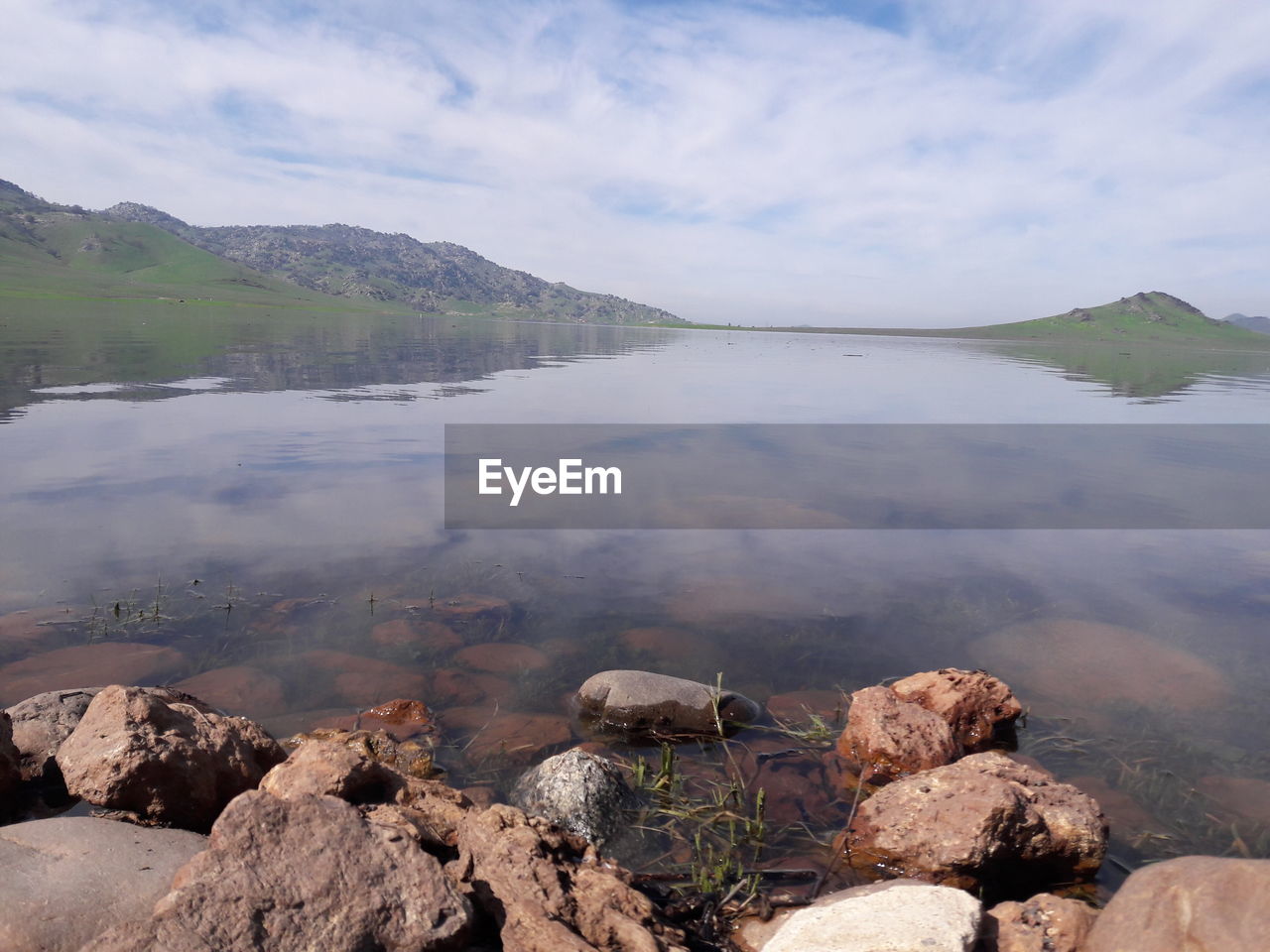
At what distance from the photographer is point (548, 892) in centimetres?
386

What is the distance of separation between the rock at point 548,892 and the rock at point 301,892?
0.35 m

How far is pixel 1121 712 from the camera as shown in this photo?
747 cm

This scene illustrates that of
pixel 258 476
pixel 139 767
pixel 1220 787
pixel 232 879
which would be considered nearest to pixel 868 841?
pixel 1220 787

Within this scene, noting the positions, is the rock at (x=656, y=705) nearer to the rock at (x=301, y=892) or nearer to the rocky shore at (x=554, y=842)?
the rocky shore at (x=554, y=842)

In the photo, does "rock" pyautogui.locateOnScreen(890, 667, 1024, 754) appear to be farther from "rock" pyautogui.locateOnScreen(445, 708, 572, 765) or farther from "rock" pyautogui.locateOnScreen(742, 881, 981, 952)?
"rock" pyautogui.locateOnScreen(445, 708, 572, 765)

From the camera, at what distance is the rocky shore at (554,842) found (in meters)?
3.37

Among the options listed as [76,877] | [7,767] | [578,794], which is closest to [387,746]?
[578,794]

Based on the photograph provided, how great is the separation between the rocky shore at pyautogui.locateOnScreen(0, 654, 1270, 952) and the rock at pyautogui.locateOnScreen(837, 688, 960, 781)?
0.02 metres

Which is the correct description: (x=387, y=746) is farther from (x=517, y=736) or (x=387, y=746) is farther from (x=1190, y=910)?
(x=1190, y=910)

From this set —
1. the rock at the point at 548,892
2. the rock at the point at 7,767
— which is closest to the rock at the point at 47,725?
the rock at the point at 7,767

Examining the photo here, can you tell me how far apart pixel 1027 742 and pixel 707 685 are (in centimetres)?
297

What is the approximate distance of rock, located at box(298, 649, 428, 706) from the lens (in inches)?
281

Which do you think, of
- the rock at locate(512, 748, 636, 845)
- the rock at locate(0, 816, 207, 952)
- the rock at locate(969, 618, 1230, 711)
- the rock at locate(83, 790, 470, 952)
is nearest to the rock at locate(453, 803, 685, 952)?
the rock at locate(83, 790, 470, 952)

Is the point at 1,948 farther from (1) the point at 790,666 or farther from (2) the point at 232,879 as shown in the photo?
(1) the point at 790,666
